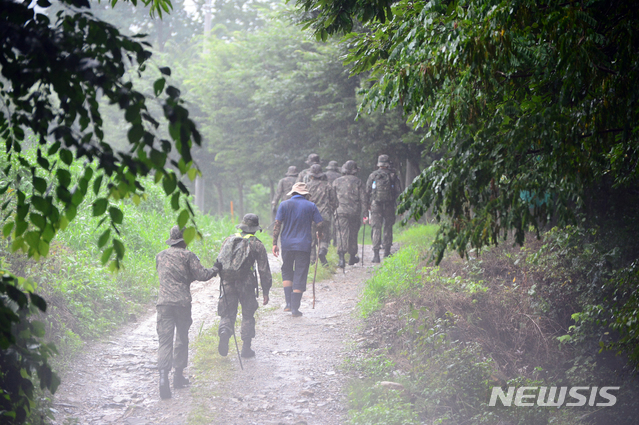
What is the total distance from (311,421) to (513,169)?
3.65m

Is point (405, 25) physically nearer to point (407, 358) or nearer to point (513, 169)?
point (513, 169)

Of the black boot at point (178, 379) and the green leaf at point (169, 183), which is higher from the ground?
the green leaf at point (169, 183)

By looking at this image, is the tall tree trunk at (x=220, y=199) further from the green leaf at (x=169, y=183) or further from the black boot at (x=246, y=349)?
the green leaf at (x=169, y=183)

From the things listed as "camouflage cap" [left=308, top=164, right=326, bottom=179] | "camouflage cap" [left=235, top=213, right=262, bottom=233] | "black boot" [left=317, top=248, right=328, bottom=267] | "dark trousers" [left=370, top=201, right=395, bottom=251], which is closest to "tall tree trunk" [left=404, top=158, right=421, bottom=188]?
"dark trousers" [left=370, top=201, right=395, bottom=251]

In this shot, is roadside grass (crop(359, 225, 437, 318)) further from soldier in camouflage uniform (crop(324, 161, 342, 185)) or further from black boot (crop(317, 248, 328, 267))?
soldier in camouflage uniform (crop(324, 161, 342, 185))

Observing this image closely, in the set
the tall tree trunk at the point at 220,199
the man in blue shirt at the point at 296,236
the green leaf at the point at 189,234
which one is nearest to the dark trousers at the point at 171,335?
the man in blue shirt at the point at 296,236

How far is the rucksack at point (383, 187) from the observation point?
43.0 feet

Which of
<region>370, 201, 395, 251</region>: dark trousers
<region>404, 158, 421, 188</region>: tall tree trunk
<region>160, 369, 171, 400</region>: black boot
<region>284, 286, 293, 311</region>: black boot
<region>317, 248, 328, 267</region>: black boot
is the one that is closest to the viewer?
<region>160, 369, 171, 400</region>: black boot

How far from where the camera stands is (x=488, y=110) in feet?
13.7

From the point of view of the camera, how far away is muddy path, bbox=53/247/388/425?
596 cm

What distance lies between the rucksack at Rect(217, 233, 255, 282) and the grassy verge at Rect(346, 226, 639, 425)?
6.41ft

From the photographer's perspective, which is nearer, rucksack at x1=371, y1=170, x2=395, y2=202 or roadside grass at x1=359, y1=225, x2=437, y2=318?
roadside grass at x1=359, y1=225, x2=437, y2=318

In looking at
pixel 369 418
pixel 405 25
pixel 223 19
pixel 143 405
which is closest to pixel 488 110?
pixel 405 25

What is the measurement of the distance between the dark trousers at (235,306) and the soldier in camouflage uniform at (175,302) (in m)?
0.65
